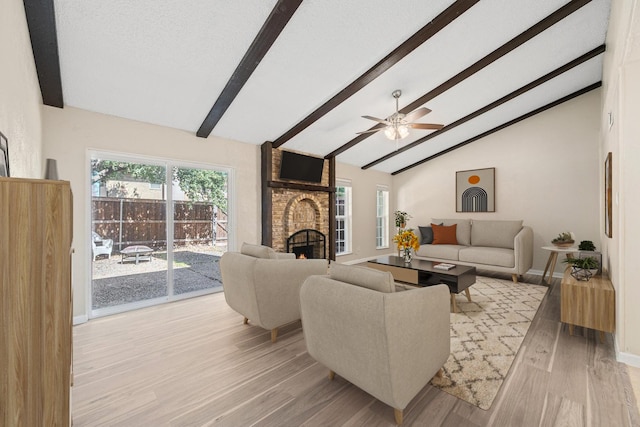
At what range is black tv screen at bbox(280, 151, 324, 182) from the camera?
4.93 meters

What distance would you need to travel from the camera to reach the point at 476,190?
589cm

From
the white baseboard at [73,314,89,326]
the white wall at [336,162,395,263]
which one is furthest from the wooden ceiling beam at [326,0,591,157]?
the white baseboard at [73,314,89,326]

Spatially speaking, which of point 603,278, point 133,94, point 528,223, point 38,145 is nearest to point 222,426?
point 38,145

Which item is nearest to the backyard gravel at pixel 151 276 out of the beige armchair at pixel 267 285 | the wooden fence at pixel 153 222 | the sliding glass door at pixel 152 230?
the sliding glass door at pixel 152 230

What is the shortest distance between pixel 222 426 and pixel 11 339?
1.12 m

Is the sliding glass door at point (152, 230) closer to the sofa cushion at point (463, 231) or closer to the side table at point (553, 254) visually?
the sofa cushion at point (463, 231)

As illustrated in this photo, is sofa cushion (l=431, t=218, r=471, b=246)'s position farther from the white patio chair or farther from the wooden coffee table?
the white patio chair

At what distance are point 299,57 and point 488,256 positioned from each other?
4.33m

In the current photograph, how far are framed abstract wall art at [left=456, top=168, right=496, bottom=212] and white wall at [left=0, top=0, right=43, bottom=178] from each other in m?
6.65

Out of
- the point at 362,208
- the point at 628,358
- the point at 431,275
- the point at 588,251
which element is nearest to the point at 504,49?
the point at 431,275

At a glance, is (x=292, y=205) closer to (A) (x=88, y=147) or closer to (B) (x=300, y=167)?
(B) (x=300, y=167)

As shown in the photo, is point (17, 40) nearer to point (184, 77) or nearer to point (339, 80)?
point (184, 77)

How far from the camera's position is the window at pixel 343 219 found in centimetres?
640

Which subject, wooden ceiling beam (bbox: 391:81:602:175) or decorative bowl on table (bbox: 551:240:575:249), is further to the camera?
wooden ceiling beam (bbox: 391:81:602:175)
